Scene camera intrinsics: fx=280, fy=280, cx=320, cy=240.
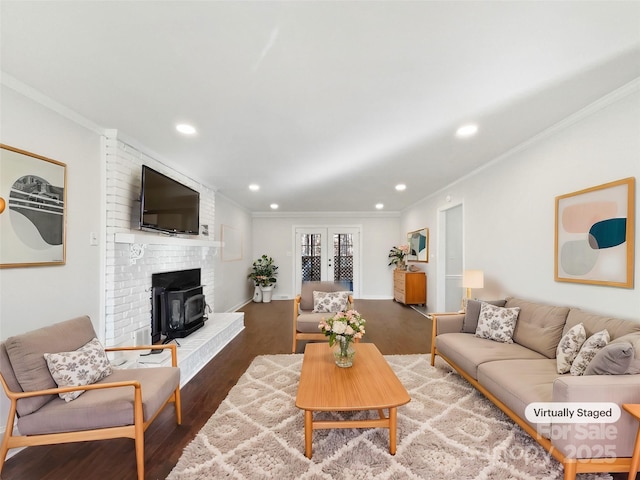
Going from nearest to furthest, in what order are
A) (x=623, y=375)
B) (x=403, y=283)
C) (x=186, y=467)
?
(x=623, y=375)
(x=186, y=467)
(x=403, y=283)

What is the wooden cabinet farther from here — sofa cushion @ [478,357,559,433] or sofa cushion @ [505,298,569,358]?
sofa cushion @ [478,357,559,433]

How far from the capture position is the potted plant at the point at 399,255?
6840 mm

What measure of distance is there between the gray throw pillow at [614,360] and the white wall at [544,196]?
638mm

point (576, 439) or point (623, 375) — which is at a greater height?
point (623, 375)

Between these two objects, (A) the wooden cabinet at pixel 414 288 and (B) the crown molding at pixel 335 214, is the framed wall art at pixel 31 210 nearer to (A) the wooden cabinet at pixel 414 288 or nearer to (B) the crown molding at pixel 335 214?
(B) the crown molding at pixel 335 214

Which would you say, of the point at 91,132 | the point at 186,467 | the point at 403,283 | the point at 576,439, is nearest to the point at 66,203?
the point at 91,132

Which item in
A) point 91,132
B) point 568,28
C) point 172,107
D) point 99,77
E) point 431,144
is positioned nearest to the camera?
point 568,28

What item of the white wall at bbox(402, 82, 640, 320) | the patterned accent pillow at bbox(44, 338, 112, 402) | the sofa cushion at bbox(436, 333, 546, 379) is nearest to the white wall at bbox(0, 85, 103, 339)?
the patterned accent pillow at bbox(44, 338, 112, 402)

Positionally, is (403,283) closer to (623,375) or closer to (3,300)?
(623,375)

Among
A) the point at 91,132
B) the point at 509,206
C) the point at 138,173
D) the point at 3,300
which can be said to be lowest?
the point at 3,300

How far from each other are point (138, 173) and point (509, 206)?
13.5ft

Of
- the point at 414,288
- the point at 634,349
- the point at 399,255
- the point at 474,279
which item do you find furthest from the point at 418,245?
the point at 634,349

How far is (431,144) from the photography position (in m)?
2.88

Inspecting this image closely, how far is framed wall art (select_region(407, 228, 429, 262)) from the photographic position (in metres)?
5.82
